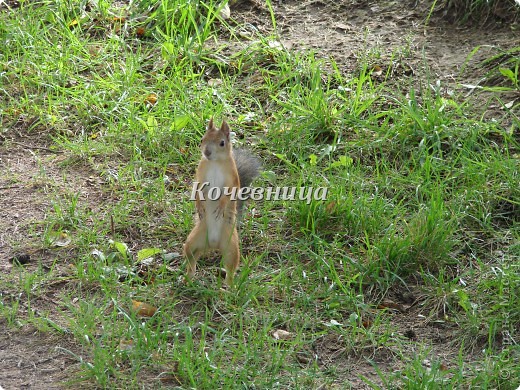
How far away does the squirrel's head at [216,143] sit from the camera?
169 inches

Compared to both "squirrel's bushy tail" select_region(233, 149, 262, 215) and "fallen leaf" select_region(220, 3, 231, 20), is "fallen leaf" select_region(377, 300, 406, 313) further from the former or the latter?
"fallen leaf" select_region(220, 3, 231, 20)

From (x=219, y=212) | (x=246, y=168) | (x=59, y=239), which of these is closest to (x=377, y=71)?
(x=246, y=168)

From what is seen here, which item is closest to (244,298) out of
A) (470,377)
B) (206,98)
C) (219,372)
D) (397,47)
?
(219,372)

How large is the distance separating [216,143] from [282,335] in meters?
0.97

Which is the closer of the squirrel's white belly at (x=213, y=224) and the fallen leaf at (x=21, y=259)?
the squirrel's white belly at (x=213, y=224)

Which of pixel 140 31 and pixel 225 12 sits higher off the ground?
pixel 225 12

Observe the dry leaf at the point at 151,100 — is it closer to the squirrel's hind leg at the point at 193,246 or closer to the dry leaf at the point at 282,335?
the squirrel's hind leg at the point at 193,246

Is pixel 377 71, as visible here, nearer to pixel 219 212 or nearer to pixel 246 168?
pixel 246 168

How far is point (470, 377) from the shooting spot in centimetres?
388

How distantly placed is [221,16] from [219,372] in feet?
11.8

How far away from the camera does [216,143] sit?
4297mm

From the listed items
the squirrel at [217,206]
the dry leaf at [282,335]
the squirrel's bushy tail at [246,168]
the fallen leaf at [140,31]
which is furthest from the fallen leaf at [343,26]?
the dry leaf at [282,335]

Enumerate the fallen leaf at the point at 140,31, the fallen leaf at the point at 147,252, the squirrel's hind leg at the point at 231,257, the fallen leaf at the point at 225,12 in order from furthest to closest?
the fallen leaf at the point at 225,12, the fallen leaf at the point at 140,31, the fallen leaf at the point at 147,252, the squirrel's hind leg at the point at 231,257

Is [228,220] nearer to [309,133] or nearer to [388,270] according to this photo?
[388,270]
